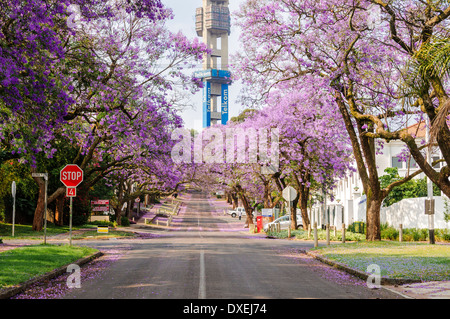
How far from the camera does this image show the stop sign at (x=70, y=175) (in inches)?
821

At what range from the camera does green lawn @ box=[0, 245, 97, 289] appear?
12.0 metres

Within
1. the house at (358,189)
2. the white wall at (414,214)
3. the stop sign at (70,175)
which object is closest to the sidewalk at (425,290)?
the stop sign at (70,175)

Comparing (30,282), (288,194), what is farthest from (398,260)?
(288,194)

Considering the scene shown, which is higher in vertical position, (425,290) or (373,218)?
(373,218)

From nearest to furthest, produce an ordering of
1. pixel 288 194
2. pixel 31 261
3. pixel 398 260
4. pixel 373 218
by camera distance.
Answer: pixel 31 261 → pixel 398 260 → pixel 373 218 → pixel 288 194

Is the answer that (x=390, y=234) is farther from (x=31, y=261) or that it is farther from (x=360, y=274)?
(x=31, y=261)

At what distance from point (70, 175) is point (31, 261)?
242 inches

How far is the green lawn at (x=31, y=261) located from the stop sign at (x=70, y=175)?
255 cm

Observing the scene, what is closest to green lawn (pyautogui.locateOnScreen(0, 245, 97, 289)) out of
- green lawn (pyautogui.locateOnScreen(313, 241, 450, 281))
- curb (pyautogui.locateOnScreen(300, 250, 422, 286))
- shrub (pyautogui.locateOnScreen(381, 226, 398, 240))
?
curb (pyautogui.locateOnScreen(300, 250, 422, 286))

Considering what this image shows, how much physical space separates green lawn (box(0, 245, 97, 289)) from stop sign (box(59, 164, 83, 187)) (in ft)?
8.37

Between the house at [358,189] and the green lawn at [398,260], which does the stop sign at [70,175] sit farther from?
the house at [358,189]

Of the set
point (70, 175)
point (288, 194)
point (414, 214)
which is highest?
point (70, 175)

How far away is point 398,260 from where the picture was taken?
52.4 feet
